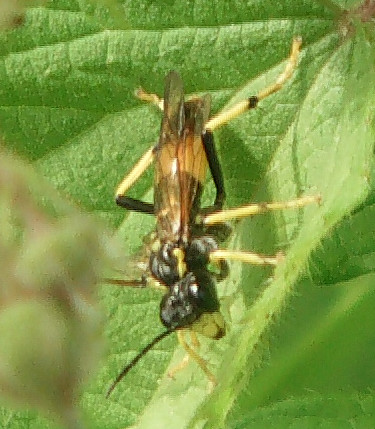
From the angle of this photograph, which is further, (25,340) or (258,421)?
(258,421)

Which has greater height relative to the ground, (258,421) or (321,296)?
(321,296)

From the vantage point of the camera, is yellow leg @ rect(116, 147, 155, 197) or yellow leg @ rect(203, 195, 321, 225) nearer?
yellow leg @ rect(203, 195, 321, 225)

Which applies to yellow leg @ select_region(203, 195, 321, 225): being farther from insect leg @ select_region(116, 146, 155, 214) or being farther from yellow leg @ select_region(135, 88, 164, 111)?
yellow leg @ select_region(135, 88, 164, 111)

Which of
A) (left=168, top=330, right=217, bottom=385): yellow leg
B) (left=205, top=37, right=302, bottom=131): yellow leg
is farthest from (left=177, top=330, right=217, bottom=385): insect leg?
(left=205, top=37, right=302, bottom=131): yellow leg

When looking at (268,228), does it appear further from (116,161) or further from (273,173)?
(116,161)

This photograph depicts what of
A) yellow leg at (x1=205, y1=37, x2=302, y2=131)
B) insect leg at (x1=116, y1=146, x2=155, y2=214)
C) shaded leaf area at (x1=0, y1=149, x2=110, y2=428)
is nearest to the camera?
shaded leaf area at (x1=0, y1=149, x2=110, y2=428)

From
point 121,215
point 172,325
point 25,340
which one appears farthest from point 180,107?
point 25,340

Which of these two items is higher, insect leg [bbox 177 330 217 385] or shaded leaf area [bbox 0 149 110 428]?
shaded leaf area [bbox 0 149 110 428]
